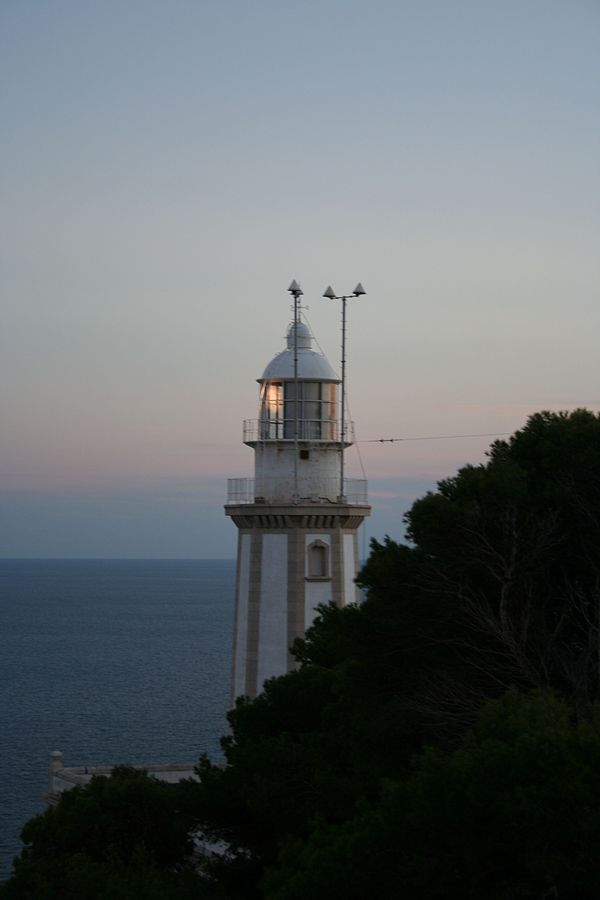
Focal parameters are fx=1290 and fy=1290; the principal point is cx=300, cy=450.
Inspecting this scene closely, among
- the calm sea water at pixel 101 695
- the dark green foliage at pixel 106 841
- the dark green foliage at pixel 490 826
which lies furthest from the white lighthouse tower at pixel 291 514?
the dark green foliage at pixel 490 826

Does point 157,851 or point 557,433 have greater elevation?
point 557,433

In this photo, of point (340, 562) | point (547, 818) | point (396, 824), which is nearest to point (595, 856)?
point (547, 818)

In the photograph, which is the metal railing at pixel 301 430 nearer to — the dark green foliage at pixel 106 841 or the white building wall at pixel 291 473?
the white building wall at pixel 291 473

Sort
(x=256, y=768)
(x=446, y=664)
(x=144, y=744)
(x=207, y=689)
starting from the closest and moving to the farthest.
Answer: (x=446, y=664), (x=256, y=768), (x=144, y=744), (x=207, y=689)

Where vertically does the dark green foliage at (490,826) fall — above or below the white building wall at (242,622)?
below

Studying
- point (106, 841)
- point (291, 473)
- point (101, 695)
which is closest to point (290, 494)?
point (291, 473)

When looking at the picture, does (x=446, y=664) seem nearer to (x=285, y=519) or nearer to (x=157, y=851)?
(x=157, y=851)

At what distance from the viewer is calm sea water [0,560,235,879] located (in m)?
53.2

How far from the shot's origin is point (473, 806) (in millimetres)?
12750

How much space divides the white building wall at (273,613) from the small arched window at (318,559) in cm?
60

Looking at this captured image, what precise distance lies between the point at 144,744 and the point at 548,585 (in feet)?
144

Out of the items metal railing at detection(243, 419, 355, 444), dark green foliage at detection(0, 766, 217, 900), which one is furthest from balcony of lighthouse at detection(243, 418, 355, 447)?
dark green foliage at detection(0, 766, 217, 900)

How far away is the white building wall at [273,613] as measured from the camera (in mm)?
28594

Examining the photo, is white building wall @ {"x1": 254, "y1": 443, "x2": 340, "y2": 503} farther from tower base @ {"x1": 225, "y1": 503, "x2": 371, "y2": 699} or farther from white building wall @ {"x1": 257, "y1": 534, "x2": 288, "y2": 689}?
white building wall @ {"x1": 257, "y1": 534, "x2": 288, "y2": 689}
